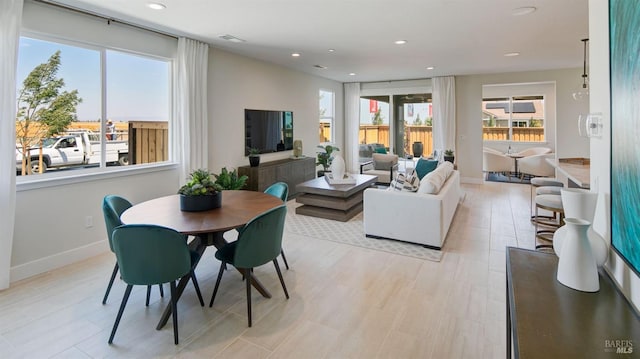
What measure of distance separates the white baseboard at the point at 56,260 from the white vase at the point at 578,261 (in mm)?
4066

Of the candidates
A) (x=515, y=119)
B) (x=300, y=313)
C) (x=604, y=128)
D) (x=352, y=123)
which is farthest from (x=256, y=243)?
(x=515, y=119)

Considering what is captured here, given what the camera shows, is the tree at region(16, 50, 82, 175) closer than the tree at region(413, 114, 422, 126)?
Yes

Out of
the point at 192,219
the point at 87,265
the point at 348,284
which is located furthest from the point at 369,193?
the point at 87,265

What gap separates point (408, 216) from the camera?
3748mm

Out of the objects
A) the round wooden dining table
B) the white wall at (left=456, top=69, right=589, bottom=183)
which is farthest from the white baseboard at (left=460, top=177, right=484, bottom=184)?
the round wooden dining table

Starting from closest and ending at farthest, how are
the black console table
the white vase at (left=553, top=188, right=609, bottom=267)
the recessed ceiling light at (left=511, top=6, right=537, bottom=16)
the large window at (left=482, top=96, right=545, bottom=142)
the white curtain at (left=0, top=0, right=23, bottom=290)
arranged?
the black console table, the white vase at (left=553, top=188, right=609, bottom=267), the white curtain at (left=0, top=0, right=23, bottom=290), the recessed ceiling light at (left=511, top=6, right=537, bottom=16), the large window at (left=482, top=96, right=545, bottom=142)

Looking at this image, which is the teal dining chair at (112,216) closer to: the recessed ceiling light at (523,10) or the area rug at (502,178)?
the recessed ceiling light at (523,10)

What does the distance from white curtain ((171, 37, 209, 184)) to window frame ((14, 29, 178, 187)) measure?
0.29 feet

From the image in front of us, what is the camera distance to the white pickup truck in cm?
321

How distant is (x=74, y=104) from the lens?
3.41m

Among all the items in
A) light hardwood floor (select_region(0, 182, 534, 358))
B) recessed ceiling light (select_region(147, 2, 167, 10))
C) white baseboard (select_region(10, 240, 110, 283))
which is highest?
recessed ceiling light (select_region(147, 2, 167, 10))

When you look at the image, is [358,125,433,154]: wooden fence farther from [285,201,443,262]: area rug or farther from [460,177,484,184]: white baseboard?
[285,201,443,262]: area rug

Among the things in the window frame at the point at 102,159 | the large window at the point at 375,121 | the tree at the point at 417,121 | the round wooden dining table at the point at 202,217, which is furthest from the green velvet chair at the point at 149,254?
the tree at the point at 417,121

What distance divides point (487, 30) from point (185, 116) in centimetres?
399
